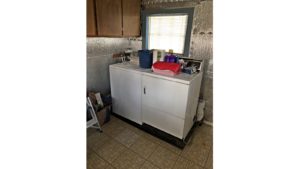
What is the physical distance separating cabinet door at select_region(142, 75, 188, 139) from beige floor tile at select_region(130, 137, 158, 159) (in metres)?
0.25

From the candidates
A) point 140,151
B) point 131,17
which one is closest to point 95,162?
point 140,151

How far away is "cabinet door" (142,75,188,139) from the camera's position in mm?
1821

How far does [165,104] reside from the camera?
1.96 meters

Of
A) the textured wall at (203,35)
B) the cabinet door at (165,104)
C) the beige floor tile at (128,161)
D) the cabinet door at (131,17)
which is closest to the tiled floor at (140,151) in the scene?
the beige floor tile at (128,161)

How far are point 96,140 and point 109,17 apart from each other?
5.41ft

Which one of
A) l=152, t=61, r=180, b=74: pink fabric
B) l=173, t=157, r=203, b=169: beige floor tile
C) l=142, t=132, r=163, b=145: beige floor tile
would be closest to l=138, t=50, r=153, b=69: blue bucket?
l=152, t=61, r=180, b=74: pink fabric

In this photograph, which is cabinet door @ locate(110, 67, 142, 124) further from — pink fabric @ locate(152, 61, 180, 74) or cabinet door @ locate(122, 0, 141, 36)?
cabinet door @ locate(122, 0, 141, 36)

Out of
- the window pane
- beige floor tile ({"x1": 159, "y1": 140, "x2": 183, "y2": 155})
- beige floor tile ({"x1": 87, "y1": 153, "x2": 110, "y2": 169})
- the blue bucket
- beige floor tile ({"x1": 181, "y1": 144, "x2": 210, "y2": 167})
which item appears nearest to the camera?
beige floor tile ({"x1": 87, "y1": 153, "x2": 110, "y2": 169})
